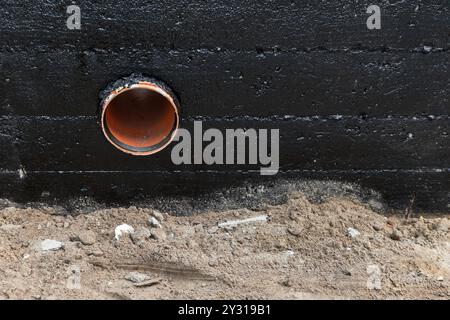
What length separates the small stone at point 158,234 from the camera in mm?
3406

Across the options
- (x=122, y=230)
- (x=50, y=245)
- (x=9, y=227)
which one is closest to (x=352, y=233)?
(x=122, y=230)

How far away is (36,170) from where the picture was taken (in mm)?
3494

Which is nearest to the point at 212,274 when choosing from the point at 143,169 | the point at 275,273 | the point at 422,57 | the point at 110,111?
the point at 275,273

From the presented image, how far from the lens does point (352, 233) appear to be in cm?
344

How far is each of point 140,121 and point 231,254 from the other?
0.93 metres

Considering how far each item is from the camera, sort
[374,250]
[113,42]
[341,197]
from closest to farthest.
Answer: [113,42] < [374,250] < [341,197]

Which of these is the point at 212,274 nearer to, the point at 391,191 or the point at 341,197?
the point at 341,197

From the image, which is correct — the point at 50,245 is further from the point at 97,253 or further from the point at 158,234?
the point at 158,234

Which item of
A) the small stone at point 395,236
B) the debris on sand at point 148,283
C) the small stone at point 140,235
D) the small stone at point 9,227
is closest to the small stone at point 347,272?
the small stone at point 395,236

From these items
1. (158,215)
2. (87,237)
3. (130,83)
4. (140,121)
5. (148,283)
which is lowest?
(148,283)

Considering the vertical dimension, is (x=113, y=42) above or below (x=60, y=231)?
above

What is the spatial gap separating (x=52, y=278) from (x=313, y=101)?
67.4 inches

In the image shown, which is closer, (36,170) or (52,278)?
(52,278)

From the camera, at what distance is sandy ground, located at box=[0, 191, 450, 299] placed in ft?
10.2
